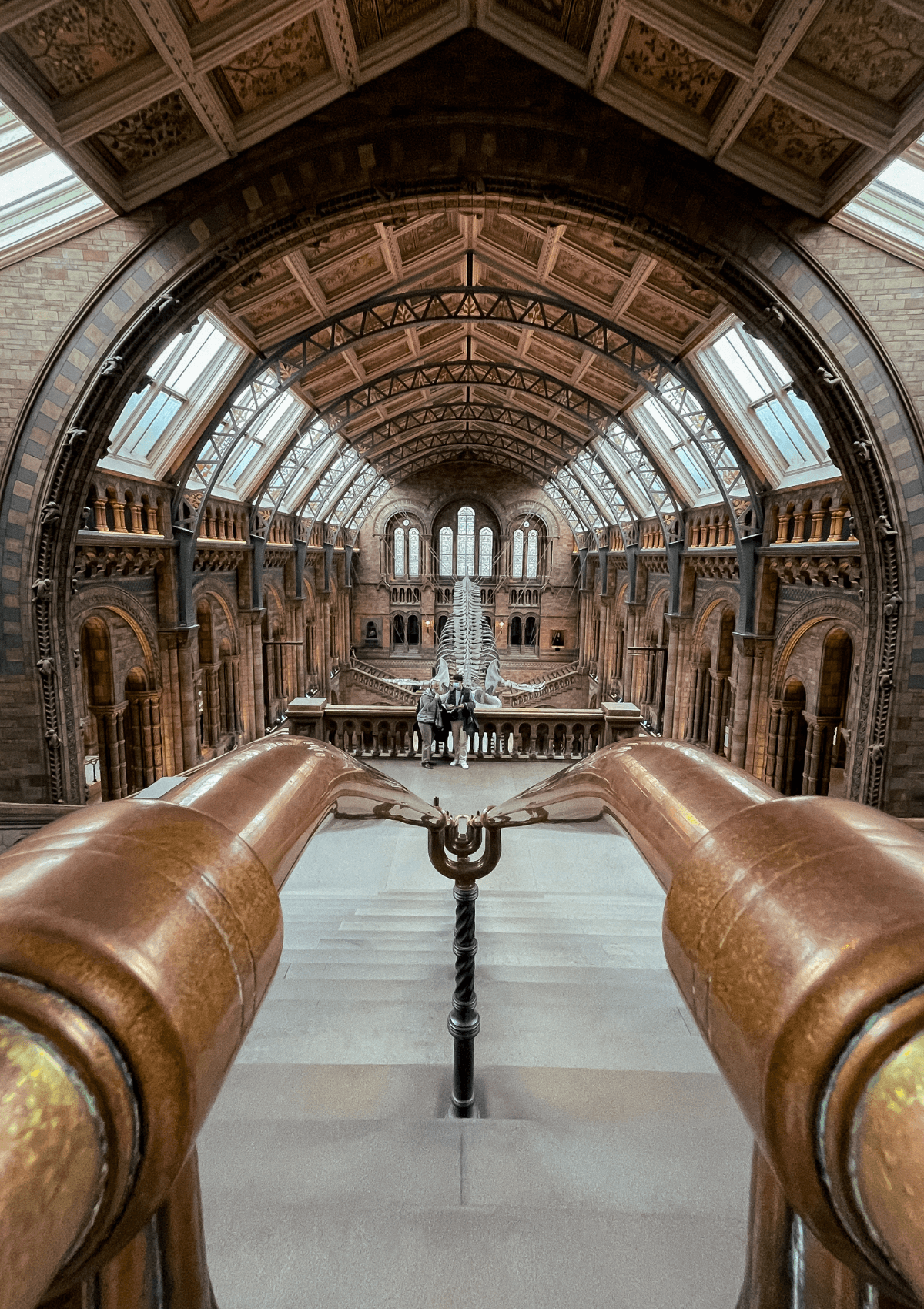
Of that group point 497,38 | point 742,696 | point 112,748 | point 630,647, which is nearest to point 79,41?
point 497,38

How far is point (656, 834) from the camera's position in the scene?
104 cm

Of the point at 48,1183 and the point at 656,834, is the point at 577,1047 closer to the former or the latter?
the point at 656,834

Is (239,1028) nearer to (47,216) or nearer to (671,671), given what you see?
(47,216)

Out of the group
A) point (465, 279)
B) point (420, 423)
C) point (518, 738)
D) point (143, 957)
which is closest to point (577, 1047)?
point (143, 957)

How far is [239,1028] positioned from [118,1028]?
7.1 inches

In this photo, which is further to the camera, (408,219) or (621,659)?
(621,659)

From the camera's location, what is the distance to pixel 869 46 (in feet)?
20.3

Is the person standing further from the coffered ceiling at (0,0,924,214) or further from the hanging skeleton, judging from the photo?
the hanging skeleton

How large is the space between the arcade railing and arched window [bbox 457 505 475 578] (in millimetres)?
36251

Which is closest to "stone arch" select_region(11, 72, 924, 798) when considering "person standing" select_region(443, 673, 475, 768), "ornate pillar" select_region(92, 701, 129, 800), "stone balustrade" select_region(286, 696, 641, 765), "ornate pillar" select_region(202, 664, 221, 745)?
"ornate pillar" select_region(92, 701, 129, 800)

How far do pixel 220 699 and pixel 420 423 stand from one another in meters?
12.0

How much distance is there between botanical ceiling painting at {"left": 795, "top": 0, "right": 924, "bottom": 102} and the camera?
5.98m

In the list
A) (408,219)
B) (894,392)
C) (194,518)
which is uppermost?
(408,219)

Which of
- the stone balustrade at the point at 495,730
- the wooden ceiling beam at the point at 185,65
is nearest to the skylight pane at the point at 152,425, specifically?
the wooden ceiling beam at the point at 185,65
